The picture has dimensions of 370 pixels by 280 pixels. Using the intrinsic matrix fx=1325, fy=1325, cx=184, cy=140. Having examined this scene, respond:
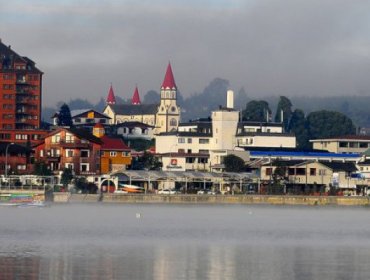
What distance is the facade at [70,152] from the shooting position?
113 m

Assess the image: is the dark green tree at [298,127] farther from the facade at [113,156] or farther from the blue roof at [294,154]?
the facade at [113,156]

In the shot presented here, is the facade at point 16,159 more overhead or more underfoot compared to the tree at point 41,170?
more overhead

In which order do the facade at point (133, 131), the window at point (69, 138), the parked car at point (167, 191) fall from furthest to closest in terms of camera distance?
1. the facade at point (133, 131)
2. the window at point (69, 138)
3. the parked car at point (167, 191)

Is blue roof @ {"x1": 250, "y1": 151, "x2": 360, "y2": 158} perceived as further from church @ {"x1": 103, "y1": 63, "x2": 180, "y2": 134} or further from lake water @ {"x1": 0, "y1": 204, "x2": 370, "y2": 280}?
church @ {"x1": 103, "y1": 63, "x2": 180, "y2": 134}

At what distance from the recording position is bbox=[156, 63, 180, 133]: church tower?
562 ft

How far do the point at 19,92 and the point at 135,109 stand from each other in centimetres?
4724

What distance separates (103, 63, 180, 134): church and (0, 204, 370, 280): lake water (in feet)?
297

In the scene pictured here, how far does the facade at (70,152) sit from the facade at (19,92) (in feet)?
67.4

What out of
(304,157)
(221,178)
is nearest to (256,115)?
(304,157)

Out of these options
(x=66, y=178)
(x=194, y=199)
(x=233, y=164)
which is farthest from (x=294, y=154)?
(x=66, y=178)

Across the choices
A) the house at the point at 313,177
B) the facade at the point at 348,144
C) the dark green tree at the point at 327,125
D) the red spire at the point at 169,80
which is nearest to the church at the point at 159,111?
the red spire at the point at 169,80

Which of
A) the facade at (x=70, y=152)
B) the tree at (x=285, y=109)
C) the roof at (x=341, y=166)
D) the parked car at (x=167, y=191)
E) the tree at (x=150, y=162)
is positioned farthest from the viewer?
the tree at (x=285, y=109)

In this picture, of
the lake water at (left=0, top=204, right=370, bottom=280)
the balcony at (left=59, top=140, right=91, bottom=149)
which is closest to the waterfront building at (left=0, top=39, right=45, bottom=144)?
the balcony at (left=59, top=140, right=91, bottom=149)

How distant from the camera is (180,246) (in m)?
51.7
